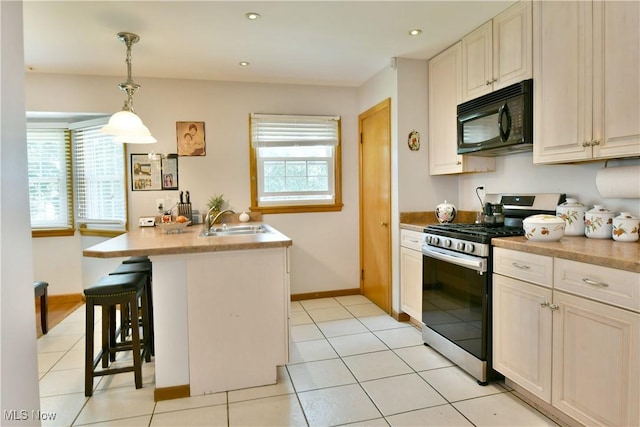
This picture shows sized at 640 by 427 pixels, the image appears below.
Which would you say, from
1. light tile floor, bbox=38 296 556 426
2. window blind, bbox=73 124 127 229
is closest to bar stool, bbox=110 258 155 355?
light tile floor, bbox=38 296 556 426

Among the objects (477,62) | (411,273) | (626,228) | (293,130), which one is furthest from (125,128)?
(626,228)

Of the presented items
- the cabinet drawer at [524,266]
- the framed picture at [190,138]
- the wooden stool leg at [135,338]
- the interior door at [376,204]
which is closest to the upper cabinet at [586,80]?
the cabinet drawer at [524,266]

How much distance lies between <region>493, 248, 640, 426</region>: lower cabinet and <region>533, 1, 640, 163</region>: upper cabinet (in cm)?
70

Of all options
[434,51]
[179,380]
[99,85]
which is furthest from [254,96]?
[179,380]

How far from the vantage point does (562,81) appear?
212 centimetres

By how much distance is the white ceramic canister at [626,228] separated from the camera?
1925 millimetres

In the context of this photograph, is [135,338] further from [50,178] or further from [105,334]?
[50,178]

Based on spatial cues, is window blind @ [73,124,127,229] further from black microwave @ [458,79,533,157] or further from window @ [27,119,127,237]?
black microwave @ [458,79,533,157]

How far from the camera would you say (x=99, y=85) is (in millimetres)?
3703

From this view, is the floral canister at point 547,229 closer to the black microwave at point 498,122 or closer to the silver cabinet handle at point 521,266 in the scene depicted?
the silver cabinet handle at point 521,266

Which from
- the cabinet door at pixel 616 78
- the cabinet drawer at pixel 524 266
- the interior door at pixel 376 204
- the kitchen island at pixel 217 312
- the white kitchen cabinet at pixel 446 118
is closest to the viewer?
the cabinet door at pixel 616 78

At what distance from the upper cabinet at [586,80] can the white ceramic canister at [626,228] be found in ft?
1.14

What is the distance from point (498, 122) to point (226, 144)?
268 cm

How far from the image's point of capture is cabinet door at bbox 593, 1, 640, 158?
176cm
